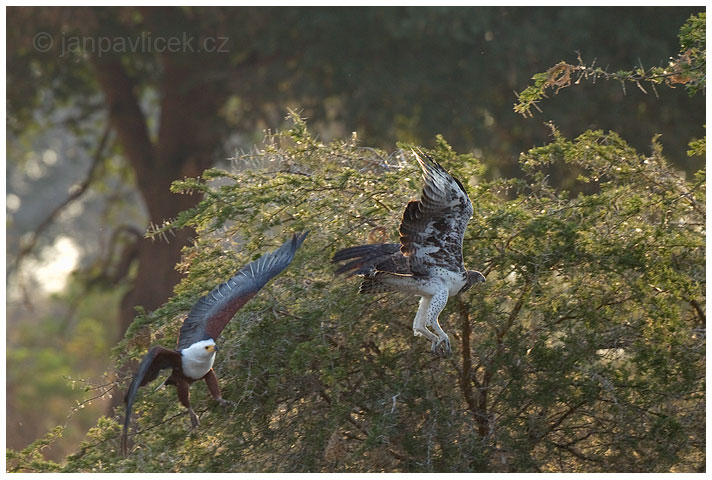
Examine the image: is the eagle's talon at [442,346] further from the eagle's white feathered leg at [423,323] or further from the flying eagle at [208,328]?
the flying eagle at [208,328]

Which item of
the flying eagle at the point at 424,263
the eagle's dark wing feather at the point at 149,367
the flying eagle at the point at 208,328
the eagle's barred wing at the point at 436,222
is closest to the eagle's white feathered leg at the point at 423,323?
the flying eagle at the point at 424,263

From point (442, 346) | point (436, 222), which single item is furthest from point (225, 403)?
point (436, 222)

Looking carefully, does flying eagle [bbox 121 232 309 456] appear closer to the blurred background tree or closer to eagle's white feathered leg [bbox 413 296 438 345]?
eagle's white feathered leg [bbox 413 296 438 345]

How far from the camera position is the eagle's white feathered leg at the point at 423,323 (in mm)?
5406

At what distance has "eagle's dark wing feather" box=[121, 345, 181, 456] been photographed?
4.59 meters

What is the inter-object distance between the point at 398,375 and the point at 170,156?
8.73 meters

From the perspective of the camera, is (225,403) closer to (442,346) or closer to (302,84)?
(442,346)

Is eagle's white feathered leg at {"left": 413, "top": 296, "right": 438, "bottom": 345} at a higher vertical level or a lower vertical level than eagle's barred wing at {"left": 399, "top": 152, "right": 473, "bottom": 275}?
lower

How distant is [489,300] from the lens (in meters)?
5.85

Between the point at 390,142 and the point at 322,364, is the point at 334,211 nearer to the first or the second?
the point at 322,364

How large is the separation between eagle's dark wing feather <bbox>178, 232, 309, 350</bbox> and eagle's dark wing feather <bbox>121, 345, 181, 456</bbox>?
19 cm

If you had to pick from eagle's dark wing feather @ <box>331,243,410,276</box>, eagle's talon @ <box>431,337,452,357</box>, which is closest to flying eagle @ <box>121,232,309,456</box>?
eagle's dark wing feather @ <box>331,243,410,276</box>

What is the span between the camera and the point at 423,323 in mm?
5438
